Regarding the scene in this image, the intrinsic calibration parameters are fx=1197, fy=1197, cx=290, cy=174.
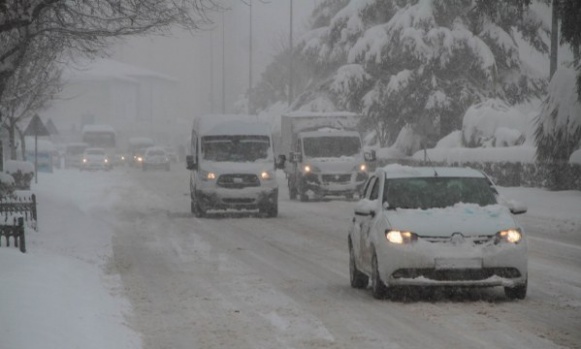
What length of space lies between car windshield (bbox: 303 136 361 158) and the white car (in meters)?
25.4

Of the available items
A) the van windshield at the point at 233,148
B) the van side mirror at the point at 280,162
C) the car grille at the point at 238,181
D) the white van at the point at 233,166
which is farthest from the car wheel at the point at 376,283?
the van windshield at the point at 233,148

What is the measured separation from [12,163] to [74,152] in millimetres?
42435

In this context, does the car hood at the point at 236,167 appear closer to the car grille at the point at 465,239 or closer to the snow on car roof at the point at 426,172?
the snow on car roof at the point at 426,172

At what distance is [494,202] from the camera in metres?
14.4

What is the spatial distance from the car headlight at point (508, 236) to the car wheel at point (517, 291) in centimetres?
49

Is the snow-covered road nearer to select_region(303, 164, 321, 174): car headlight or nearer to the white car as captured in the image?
the white car

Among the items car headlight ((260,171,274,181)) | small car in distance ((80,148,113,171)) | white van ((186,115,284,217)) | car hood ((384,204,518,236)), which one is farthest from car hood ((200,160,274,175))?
small car in distance ((80,148,113,171))

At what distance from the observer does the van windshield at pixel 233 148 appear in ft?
103

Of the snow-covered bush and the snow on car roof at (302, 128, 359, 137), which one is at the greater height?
the snow on car roof at (302, 128, 359, 137)

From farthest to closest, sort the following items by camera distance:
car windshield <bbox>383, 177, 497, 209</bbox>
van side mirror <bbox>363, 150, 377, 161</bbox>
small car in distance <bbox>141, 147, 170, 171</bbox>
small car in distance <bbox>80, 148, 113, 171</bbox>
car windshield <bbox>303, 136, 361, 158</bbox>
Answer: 1. small car in distance <bbox>141, 147, 170, 171</bbox>
2. small car in distance <bbox>80, 148, 113, 171</bbox>
3. car windshield <bbox>303, 136, 361, 158</bbox>
4. van side mirror <bbox>363, 150, 377, 161</bbox>
5. car windshield <bbox>383, 177, 497, 209</bbox>

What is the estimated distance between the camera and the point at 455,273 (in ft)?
42.8

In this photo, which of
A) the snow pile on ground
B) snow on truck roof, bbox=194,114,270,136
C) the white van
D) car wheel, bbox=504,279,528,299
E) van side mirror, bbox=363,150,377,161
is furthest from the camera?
van side mirror, bbox=363,150,377,161

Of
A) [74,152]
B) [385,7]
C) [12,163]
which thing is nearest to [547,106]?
[12,163]

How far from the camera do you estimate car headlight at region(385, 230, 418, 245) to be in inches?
Answer: 521
